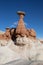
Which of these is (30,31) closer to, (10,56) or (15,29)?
(15,29)

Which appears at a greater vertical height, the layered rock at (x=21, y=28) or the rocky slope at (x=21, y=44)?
the layered rock at (x=21, y=28)

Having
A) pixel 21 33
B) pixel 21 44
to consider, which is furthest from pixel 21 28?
pixel 21 44

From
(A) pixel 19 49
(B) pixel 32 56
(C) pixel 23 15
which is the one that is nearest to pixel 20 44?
(A) pixel 19 49

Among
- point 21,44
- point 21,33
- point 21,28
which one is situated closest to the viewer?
point 21,44

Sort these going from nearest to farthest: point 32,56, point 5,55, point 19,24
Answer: point 5,55
point 32,56
point 19,24

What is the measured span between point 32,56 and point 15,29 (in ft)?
15.9

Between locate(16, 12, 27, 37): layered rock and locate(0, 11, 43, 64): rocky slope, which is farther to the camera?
locate(16, 12, 27, 37): layered rock

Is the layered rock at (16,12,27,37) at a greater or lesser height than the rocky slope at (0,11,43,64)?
greater

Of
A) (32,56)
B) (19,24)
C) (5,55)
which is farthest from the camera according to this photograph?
(19,24)

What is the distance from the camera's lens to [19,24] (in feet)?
86.5

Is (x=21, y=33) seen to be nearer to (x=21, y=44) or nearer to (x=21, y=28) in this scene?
(x=21, y=28)

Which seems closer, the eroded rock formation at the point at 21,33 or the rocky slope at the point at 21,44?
the rocky slope at the point at 21,44

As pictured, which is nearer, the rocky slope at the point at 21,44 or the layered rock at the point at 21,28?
the rocky slope at the point at 21,44

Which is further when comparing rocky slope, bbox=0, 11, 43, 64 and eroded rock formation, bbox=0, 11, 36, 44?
eroded rock formation, bbox=0, 11, 36, 44
